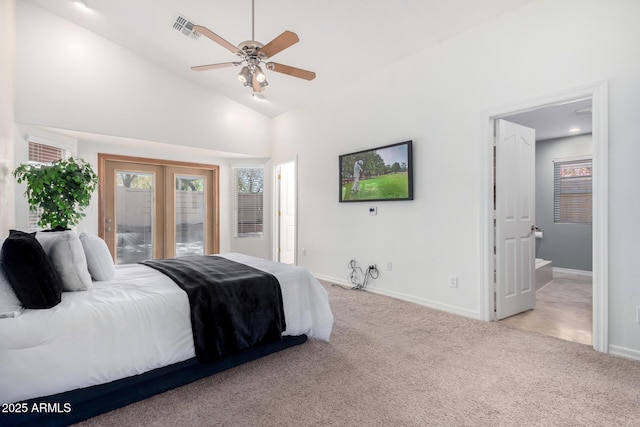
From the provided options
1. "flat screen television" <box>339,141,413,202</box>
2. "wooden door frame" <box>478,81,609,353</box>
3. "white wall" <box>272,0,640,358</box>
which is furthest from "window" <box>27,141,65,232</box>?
"wooden door frame" <box>478,81,609,353</box>

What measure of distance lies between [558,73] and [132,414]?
3875mm

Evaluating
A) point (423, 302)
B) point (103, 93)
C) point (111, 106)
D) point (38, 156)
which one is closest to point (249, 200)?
point (111, 106)

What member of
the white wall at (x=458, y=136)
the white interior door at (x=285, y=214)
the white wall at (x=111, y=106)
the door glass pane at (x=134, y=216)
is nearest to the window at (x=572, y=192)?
the white wall at (x=458, y=136)

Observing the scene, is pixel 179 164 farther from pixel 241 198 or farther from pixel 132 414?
pixel 132 414

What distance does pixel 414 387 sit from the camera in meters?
2.01

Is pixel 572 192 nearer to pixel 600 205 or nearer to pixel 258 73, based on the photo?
pixel 600 205

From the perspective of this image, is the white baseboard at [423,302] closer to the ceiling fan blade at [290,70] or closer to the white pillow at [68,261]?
the ceiling fan blade at [290,70]

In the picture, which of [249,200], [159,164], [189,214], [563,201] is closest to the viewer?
[159,164]

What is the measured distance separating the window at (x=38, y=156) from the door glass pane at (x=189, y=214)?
6.00ft

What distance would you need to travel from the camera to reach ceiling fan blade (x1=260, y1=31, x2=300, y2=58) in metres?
2.36

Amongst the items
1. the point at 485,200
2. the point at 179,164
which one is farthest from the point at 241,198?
the point at 485,200

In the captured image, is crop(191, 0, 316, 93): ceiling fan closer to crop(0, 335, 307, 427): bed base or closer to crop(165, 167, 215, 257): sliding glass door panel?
crop(0, 335, 307, 427): bed base

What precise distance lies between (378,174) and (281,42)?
220 cm

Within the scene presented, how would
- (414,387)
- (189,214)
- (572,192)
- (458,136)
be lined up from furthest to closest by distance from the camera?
(189,214), (572,192), (458,136), (414,387)
